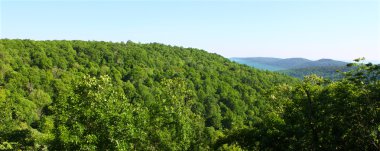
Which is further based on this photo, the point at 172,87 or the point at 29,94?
the point at 29,94

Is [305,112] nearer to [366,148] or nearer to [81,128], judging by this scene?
[366,148]

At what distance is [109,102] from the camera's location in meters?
35.9

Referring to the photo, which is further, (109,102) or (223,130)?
(223,130)

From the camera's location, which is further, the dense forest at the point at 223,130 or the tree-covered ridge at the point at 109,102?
the tree-covered ridge at the point at 109,102

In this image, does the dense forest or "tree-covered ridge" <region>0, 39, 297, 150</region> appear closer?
the dense forest

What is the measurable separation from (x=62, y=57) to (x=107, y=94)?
439ft

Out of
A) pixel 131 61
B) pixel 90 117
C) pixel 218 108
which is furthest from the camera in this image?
pixel 131 61

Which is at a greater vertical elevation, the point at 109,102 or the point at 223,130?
the point at 109,102

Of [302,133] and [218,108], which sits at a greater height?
[302,133]

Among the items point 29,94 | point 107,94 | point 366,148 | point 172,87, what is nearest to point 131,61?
point 29,94

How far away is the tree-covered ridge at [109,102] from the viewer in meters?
34.9

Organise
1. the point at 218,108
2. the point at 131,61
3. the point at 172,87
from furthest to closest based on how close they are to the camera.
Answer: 1. the point at 131,61
2. the point at 218,108
3. the point at 172,87

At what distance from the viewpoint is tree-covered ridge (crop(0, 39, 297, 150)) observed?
3491 cm

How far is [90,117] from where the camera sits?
34.7 meters
